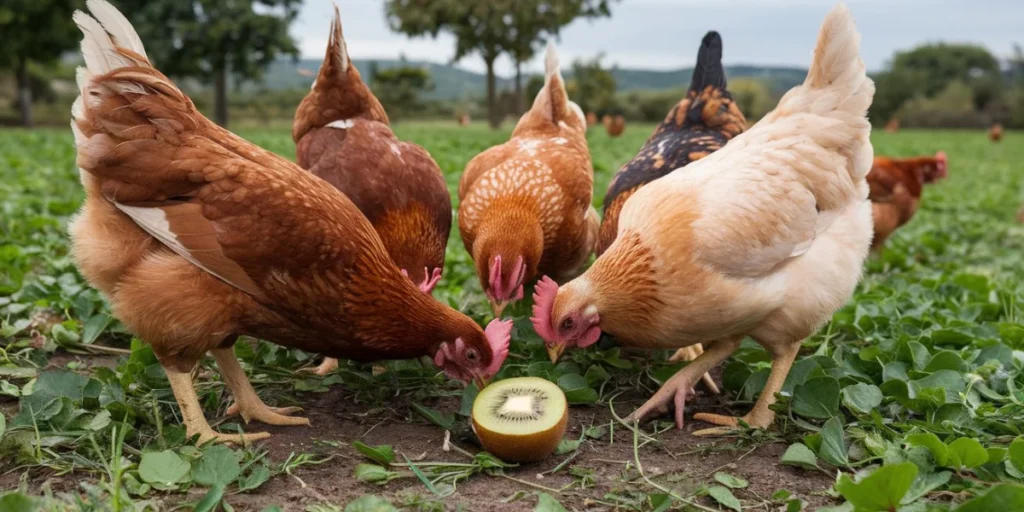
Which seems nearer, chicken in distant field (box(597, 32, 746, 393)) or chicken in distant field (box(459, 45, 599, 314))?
chicken in distant field (box(459, 45, 599, 314))

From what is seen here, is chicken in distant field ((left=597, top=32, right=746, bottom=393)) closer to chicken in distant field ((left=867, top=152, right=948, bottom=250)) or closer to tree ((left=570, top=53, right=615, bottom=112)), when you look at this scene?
chicken in distant field ((left=867, top=152, right=948, bottom=250))

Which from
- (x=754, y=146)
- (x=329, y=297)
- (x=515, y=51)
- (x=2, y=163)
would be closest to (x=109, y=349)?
(x=329, y=297)

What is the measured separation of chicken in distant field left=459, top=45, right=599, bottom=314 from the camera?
3.12 m

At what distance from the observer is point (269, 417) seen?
7.73ft

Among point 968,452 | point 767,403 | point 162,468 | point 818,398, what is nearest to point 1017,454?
point 968,452

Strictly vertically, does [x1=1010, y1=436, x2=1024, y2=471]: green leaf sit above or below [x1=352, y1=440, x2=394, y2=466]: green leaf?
above

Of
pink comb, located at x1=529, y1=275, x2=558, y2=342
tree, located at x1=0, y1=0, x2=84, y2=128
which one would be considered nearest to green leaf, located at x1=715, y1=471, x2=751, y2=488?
pink comb, located at x1=529, y1=275, x2=558, y2=342

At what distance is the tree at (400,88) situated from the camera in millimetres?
32156

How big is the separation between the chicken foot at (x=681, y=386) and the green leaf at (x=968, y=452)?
2.65ft

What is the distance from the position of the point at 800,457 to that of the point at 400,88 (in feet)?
108

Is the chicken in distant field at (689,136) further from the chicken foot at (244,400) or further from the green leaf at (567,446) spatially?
the chicken foot at (244,400)

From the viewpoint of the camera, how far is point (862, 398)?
7.70 feet

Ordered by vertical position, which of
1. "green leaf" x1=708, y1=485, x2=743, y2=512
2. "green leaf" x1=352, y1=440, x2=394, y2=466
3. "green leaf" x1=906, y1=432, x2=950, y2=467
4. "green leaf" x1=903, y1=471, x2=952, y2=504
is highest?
"green leaf" x1=906, y1=432, x2=950, y2=467

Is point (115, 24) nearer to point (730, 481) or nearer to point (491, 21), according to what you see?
point (730, 481)
